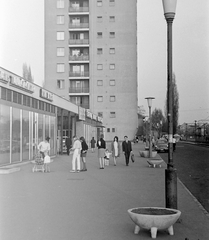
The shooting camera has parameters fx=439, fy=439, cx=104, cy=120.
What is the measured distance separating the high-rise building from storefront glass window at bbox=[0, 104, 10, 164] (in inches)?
2252

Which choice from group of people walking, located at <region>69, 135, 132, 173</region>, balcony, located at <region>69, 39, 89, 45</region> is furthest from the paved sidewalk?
balcony, located at <region>69, 39, 89, 45</region>

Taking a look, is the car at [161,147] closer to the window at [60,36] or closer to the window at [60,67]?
the window at [60,67]

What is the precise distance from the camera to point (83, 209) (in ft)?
33.1

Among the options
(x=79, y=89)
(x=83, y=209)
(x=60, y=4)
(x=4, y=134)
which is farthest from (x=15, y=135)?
(x=60, y=4)

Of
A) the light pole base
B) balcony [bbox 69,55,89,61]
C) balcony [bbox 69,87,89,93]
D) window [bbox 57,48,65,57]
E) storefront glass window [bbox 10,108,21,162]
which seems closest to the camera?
the light pole base

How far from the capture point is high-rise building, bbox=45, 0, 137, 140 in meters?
81.8

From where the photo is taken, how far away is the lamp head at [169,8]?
920 centimetres

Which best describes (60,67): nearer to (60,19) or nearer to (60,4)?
(60,19)

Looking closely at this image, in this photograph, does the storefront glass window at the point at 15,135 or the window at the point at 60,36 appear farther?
the window at the point at 60,36

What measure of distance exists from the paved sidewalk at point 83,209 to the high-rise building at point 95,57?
65.9m

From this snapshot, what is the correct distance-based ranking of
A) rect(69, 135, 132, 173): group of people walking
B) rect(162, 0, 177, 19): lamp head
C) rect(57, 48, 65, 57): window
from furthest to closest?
rect(57, 48, 65, 57): window
rect(69, 135, 132, 173): group of people walking
rect(162, 0, 177, 19): lamp head

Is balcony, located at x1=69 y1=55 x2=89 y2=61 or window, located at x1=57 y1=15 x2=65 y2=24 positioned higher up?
window, located at x1=57 y1=15 x2=65 y2=24

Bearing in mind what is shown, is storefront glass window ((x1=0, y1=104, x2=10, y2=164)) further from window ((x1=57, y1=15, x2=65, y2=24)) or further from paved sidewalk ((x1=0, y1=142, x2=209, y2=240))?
window ((x1=57, y1=15, x2=65, y2=24))

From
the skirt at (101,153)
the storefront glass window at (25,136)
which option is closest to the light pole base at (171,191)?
the skirt at (101,153)
